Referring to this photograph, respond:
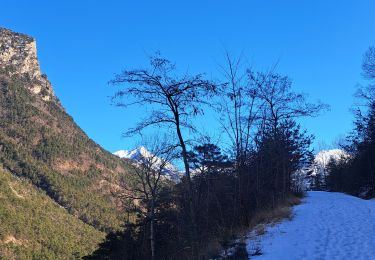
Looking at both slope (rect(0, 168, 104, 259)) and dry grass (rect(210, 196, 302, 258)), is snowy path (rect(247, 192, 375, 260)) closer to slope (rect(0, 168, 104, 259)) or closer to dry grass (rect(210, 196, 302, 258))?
dry grass (rect(210, 196, 302, 258))

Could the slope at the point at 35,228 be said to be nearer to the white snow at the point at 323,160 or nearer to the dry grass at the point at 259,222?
the white snow at the point at 323,160

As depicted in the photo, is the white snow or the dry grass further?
the white snow

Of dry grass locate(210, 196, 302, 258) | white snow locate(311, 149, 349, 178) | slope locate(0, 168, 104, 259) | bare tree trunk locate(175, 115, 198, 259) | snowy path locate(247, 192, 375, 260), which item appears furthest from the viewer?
slope locate(0, 168, 104, 259)

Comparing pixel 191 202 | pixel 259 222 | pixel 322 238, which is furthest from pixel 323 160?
pixel 191 202

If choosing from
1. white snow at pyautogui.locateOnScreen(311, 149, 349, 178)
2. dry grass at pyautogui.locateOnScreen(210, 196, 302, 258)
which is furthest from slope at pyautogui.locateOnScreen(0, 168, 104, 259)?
dry grass at pyautogui.locateOnScreen(210, 196, 302, 258)

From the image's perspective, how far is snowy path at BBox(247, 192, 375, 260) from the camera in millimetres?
10055

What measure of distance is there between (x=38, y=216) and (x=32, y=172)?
162 feet

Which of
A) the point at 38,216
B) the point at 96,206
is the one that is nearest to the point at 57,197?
the point at 96,206

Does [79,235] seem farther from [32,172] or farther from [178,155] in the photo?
[178,155]

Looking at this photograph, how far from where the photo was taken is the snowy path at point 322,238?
10055 mm

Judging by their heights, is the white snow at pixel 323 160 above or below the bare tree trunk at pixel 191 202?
above

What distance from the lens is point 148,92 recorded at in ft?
35.9

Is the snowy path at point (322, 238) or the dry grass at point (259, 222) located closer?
the snowy path at point (322, 238)

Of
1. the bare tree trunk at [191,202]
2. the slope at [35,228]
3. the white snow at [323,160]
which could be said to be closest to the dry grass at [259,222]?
the bare tree trunk at [191,202]
